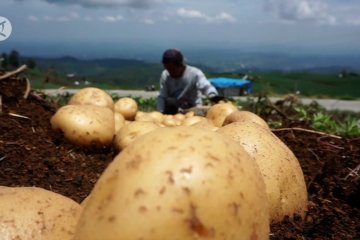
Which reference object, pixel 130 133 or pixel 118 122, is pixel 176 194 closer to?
pixel 130 133

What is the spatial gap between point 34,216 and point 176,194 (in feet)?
1.93

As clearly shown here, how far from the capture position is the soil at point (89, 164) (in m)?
2.39

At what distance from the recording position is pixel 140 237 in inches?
50.6

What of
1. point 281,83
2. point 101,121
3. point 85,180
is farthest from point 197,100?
point 281,83

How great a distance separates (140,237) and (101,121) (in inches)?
123

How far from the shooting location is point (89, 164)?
3977mm

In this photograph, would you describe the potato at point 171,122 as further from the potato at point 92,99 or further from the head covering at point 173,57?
the head covering at point 173,57

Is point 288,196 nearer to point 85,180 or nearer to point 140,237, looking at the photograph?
point 140,237

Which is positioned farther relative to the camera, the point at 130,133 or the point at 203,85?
the point at 203,85

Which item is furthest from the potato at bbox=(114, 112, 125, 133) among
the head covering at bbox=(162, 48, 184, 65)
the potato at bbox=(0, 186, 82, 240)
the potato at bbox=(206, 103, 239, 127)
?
the head covering at bbox=(162, 48, 184, 65)

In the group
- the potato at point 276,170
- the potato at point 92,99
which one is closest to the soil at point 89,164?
the potato at point 276,170

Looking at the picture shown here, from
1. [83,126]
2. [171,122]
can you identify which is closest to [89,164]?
[83,126]

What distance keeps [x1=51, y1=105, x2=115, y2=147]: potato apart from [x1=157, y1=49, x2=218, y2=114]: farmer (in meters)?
3.66

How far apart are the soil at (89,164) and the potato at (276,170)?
70 millimetres
